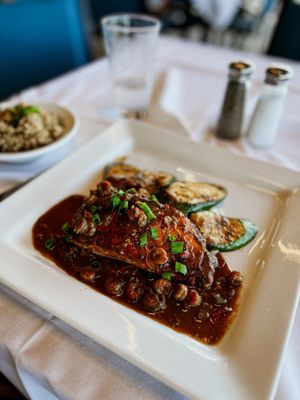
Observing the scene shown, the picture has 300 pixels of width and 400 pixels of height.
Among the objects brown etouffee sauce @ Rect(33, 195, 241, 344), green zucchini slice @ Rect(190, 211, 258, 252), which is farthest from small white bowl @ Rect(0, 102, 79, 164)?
green zucchini slice @ Rect(190, 211, 258, 252)

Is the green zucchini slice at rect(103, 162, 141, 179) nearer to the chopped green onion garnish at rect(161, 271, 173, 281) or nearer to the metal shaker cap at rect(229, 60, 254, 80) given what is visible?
the chopped green onion garnish at rect(161, 271, 173, 281)

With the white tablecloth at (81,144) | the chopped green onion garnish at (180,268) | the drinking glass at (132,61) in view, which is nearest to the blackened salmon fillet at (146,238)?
the chopped green onion garnish at (180,268)

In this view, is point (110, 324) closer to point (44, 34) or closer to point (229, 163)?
point (229, 163)

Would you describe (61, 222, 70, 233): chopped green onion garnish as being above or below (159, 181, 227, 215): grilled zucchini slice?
below

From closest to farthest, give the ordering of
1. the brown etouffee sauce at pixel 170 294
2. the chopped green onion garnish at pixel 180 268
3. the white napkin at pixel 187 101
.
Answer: the brown etouffee sauce at pixel 170 294, the chopped green onion garnish at pixel 180 268, the white napkin at pixel 187 101

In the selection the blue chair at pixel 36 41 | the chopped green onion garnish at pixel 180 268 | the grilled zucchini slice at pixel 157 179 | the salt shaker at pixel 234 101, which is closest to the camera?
the chopped green onion garnish at pixel 180 268

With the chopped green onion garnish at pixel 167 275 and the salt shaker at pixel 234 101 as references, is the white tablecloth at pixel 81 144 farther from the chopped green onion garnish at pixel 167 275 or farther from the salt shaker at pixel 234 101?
the chopped green onion garnish at pixel 167 275
